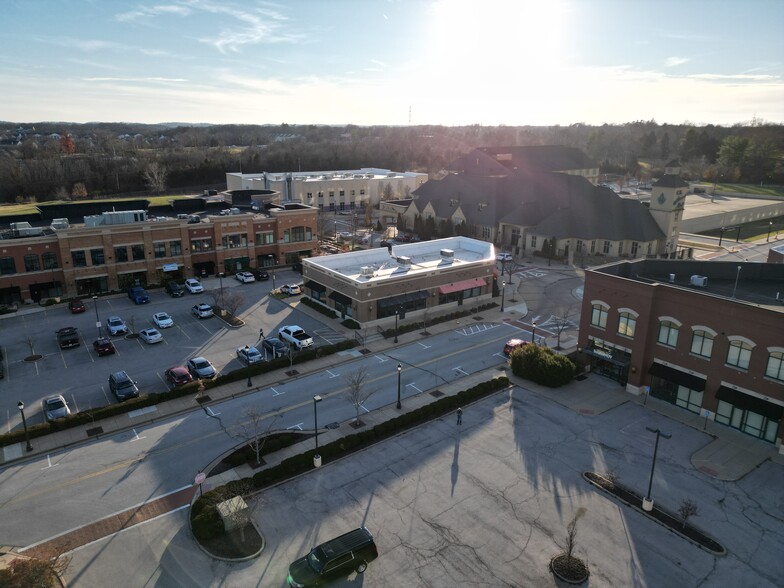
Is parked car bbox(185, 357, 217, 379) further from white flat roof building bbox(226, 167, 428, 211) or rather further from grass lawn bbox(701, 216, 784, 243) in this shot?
grass lawn bbox(701, 216, 784, 243)

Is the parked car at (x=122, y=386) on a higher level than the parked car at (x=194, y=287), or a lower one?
lower

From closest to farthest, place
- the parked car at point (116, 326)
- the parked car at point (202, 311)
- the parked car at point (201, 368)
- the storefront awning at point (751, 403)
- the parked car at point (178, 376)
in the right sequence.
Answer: the storefront awning at point (751, 403) < the parked car at point (178, 376) < the parked car at point (201, 368) < the parked car at point (116, 326) < the parked car at point (202, 311)

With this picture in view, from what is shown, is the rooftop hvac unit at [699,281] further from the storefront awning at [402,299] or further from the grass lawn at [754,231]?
the grass lawn at [754,231]

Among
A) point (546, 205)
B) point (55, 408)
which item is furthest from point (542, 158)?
point (55, 408)

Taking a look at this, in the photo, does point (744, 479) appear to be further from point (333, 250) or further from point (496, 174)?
Result: point (496, 174)

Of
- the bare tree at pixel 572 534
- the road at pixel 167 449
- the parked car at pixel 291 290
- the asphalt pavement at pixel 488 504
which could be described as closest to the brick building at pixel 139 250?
the parked car at pixel 291 290

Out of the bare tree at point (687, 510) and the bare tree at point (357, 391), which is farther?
the bare tree at point (357, 391)

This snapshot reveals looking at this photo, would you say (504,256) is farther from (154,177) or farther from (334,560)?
(154,177)
